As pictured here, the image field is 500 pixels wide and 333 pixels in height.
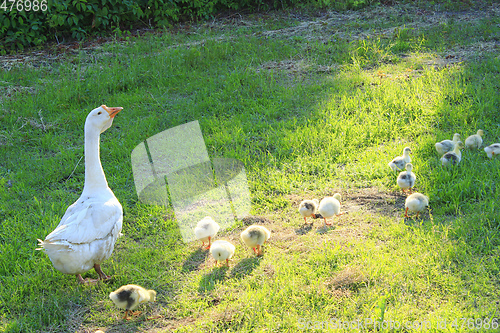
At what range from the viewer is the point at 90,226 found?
3.92 meters

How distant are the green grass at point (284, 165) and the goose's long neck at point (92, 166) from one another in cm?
78

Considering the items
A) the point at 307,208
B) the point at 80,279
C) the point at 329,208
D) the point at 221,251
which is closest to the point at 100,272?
the point at 80,279

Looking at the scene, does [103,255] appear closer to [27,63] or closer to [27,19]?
[27,63]

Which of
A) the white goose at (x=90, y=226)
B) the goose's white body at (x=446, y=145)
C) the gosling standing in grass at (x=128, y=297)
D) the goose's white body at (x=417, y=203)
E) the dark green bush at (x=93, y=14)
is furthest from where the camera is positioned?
the dark green bush at (x=93, y=14)

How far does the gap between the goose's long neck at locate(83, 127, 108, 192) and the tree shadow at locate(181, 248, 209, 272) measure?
3.75 ft

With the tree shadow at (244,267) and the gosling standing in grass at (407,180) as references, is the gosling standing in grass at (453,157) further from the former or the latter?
the tree shadow at (244,267)

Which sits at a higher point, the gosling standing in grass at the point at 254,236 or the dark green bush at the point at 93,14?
the dark green bush at the point at 93,14

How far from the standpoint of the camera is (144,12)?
11281 millimetres

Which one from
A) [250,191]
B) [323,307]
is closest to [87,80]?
[250,191]

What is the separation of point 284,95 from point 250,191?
8.94ft

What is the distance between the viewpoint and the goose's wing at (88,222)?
377 cm

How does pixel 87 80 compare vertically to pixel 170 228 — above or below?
above

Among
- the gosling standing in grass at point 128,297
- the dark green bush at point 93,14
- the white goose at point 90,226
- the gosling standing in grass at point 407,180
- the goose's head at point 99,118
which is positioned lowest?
the gosling standing in grass at point 407,180

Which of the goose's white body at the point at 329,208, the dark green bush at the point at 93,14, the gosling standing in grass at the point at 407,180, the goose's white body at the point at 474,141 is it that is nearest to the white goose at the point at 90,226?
the goose's white body at the point at 329,208
